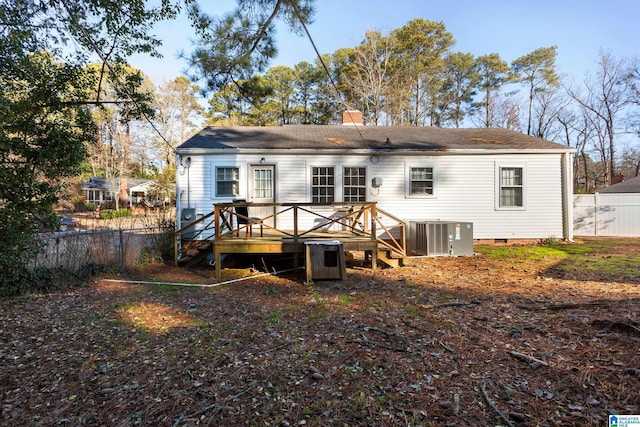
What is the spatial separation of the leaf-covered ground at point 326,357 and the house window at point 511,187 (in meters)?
4.83

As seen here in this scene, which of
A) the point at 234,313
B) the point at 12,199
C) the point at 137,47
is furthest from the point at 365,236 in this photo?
the point at 12,199

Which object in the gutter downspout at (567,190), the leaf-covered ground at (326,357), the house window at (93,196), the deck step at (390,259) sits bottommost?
the leaf-covered ground at (326,357)

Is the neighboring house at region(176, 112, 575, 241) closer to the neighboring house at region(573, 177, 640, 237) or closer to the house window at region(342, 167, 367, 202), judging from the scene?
the house window at region(342, 167, 367, 202)

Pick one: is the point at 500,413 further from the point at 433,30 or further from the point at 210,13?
the point at 433,30

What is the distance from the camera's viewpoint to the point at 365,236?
7449 millimetres

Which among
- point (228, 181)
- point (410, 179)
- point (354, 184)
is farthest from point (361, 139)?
point (228, 181)

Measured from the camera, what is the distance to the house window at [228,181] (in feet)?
31.1

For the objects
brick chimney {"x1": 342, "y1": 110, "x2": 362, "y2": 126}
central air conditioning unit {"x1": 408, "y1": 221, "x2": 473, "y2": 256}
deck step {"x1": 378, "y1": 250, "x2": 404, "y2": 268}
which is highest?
brick chimney {"x1": 342, "y1": 110, "x2": 362, "y2": 126}

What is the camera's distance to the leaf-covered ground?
226 centimetres

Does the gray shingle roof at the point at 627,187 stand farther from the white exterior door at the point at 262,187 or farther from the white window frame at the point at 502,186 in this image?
the white exterior door at the point at 262,187

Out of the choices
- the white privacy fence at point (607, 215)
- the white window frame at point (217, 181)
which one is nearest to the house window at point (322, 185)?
the white window frame at point (217, 181)

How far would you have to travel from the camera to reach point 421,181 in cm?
997

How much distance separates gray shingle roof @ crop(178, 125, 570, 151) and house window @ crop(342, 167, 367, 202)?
74 centimetres

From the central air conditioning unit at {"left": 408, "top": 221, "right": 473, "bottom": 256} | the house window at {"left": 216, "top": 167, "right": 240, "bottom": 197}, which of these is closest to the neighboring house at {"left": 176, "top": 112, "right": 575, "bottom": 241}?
the house window at {"left": 216, "top": 167, "right": 240, "bottom": 197}
